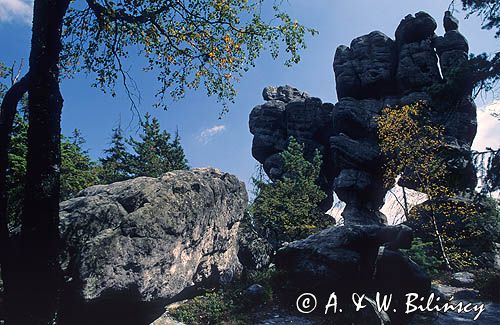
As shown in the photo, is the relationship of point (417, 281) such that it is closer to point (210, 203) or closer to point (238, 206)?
point (238, 206)

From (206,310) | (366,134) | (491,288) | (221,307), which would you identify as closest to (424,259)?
(491,288)

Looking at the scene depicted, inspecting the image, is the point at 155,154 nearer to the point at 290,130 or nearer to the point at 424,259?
the point at 290,130

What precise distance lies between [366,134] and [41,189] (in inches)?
1412

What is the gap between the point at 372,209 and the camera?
117 ft

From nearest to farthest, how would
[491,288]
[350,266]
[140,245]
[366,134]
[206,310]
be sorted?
[140,245] < [206,310] < [350,266] < [491,288] < [366,134]

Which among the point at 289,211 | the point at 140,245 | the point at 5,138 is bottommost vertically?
the point at 140,245

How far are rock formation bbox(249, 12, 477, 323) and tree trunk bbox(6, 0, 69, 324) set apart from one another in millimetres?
10398

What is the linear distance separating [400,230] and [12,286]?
15.2 m

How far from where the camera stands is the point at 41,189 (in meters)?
4.93

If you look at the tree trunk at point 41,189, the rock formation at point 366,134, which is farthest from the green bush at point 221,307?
the tree trunk at point 41,189

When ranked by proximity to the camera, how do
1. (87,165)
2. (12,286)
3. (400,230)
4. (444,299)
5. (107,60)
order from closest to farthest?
1. (12,286)
2. (107,60)
3. (444,299)
4. (400,230)
5. (87,165)

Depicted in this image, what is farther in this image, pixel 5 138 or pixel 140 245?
pixel 140 245

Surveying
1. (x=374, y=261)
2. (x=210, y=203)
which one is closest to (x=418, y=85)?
(x=374, y=261)

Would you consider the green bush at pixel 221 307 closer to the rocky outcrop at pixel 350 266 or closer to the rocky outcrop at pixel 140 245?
the rocky outcrop at pixel 140 245
